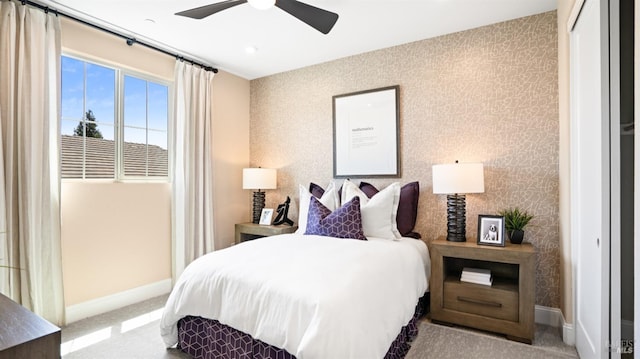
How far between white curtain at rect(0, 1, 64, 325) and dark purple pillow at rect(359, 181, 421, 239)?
120 inches

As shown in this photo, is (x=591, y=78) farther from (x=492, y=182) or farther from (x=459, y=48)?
(x=459, y=48)

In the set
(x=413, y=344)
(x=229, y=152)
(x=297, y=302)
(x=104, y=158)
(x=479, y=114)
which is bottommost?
(x=413, y=344)

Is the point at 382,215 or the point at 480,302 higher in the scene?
the point at 382,215

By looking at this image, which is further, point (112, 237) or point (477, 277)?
point (112, 237)

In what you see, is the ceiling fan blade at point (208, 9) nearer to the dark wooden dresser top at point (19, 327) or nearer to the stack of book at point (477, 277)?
the dark wooden dresser top at point (19, 327)

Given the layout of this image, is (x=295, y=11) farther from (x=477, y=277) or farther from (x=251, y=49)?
(x=477, y=277)

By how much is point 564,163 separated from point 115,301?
4.18 m

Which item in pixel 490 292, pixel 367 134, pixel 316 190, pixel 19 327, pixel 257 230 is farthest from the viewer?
pixel 257 230

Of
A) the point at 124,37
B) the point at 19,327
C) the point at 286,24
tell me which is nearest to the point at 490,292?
the point at 19,327

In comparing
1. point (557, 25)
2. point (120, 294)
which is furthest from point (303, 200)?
point (557, 25)

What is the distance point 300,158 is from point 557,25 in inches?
114

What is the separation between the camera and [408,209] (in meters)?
3.13

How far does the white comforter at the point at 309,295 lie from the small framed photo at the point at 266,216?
149 centimetres

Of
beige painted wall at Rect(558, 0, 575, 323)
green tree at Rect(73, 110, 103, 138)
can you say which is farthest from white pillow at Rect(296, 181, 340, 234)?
green tree at Rect(73, 110, 103, 138)
